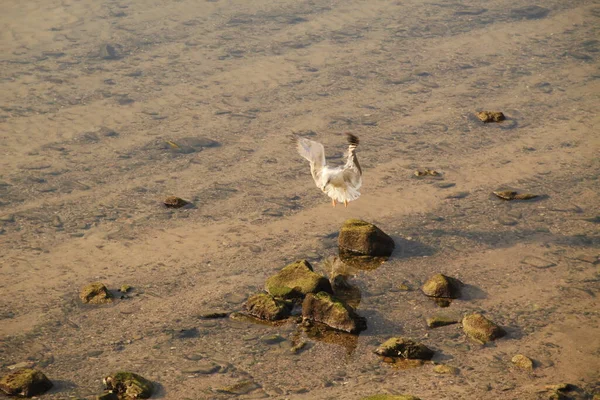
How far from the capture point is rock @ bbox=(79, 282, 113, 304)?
976 cm

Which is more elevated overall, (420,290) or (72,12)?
(72,12)

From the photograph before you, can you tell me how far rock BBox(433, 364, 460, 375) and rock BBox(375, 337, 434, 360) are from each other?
0.20 meters

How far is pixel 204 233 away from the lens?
1134cm

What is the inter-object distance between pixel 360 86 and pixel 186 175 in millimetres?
4652

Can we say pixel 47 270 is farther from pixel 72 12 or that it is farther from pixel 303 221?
pixel 72 12

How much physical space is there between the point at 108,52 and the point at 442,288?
34.3ft

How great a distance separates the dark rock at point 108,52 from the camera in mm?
17281

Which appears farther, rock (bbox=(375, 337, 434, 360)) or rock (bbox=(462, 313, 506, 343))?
rock (bbox=(462, 313, 506, 343))

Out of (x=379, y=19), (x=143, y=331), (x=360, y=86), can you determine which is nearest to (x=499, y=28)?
(x=379, y=19)

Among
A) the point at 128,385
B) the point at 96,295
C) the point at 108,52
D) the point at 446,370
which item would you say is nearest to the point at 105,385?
the point at 128,385

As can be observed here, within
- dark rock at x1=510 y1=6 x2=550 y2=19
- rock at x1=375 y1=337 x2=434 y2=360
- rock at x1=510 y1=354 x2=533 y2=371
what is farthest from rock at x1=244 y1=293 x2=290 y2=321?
dark rock at x1=510 y1=6 x2=550 y2=19

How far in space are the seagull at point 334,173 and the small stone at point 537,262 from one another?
2.46 meters

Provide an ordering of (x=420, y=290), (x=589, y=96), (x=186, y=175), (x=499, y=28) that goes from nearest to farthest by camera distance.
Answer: (x=420, y=290) → (x=186, y=175) → (x=589, y=96) → (x=499, y=28)

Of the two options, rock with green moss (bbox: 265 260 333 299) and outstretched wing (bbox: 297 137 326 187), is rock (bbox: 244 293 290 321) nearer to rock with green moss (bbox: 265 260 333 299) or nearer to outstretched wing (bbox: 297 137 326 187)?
rock with green moss (bbox: 265 260 333 299)
